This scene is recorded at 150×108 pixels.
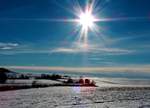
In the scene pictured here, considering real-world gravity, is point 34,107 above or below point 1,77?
below

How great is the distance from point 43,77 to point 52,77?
6.77m

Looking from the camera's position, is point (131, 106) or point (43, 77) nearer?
point (131, 106)

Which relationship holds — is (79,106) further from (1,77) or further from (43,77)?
(43,77)

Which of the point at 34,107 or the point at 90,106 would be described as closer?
the point at 34,107

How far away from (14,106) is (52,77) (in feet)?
491

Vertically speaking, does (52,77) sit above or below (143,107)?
above

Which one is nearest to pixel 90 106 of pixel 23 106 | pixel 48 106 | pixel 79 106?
pixel 79 106

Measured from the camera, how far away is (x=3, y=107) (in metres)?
40.2

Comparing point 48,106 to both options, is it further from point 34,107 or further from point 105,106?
point 105,106

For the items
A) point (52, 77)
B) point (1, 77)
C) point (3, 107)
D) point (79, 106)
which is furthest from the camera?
point (52, 77)

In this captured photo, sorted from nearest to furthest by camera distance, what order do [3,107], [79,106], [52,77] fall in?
[3,107] < [79,106] < [52,77]

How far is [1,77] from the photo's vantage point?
13588cm

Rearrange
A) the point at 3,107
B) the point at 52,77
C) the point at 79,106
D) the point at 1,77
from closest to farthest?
the point at 3,107 < the point at 79,106 < the point at 1,77 < the point at 52,77

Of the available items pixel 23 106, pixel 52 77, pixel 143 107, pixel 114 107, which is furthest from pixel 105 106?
pixel 52 77
